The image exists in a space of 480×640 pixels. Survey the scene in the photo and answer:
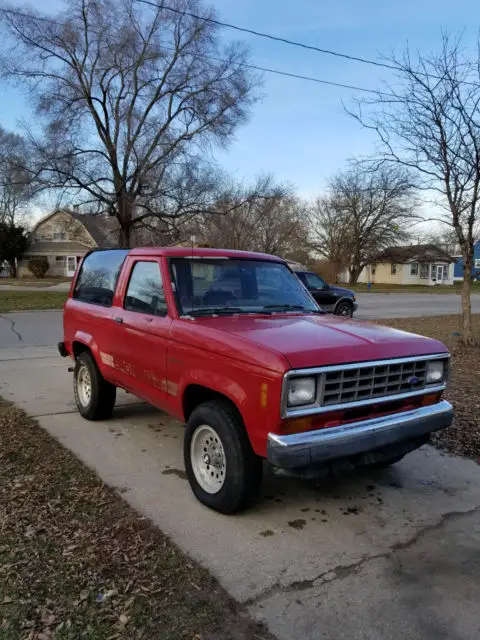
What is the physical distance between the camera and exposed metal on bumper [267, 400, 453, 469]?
3125 mm

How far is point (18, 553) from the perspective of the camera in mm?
3184

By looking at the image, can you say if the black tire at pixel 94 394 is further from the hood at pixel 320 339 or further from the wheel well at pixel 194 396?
the hood at pixel 320 339

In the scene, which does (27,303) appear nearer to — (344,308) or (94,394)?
(344,308)

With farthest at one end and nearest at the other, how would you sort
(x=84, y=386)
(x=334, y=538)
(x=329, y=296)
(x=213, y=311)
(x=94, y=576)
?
(x=329, y=296), (x=84, y=386), (x=213, y=311), (x=334, y=538), (x=94, y=576)

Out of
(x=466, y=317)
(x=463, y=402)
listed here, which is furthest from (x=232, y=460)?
(x=466, y=317)

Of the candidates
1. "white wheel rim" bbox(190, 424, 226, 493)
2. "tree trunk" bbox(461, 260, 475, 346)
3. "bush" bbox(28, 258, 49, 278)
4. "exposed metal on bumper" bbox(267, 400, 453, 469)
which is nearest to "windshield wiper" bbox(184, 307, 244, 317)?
"white wheel rim" bbox(190, 424, 226, 493)

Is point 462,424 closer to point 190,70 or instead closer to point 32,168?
point 32,168

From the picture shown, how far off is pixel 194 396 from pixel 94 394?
6.61ft

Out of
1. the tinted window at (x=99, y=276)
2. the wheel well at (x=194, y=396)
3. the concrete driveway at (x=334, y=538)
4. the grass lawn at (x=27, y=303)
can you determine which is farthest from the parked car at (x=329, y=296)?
the wheel well at (x=194, y=396)

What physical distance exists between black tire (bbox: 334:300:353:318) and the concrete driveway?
13184 mm

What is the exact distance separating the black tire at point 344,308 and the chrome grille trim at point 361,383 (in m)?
14.4

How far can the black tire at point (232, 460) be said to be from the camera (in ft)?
11.4

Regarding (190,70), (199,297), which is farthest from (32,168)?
(199,297)

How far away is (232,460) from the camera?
11.5 feet
